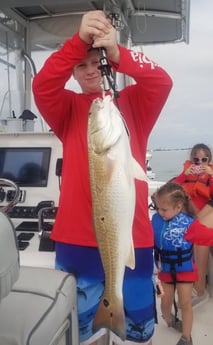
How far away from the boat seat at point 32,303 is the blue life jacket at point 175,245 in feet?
4.56

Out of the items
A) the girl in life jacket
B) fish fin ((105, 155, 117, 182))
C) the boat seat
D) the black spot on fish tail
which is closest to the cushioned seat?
the boat seat

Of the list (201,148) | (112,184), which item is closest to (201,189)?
(201,148)

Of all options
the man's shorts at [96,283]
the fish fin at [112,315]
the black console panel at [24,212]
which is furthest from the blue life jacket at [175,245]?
the fish fin at [112,315]

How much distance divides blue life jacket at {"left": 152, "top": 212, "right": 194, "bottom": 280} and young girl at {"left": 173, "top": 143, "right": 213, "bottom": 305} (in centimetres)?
67

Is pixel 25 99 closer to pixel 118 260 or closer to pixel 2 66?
pixel 2 66

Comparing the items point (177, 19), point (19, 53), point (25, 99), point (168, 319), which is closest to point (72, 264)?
point (168, 319)

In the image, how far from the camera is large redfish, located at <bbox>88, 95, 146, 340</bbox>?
4.12 feet

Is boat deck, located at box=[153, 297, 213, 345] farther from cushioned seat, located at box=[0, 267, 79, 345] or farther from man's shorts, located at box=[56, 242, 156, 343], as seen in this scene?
cushioned seat, located at box=[0, 267, 79, 345]

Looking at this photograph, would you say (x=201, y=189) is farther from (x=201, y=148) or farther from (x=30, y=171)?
(x=30, y=171)

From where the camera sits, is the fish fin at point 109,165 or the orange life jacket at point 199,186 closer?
the fish fin at point 109,165

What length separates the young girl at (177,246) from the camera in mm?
2729

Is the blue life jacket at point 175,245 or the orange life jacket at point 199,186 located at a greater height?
the orange life jacket at point 199,186

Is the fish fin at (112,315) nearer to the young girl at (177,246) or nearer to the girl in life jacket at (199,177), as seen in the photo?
the young girl at (177,246)

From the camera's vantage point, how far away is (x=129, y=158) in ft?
4.26
